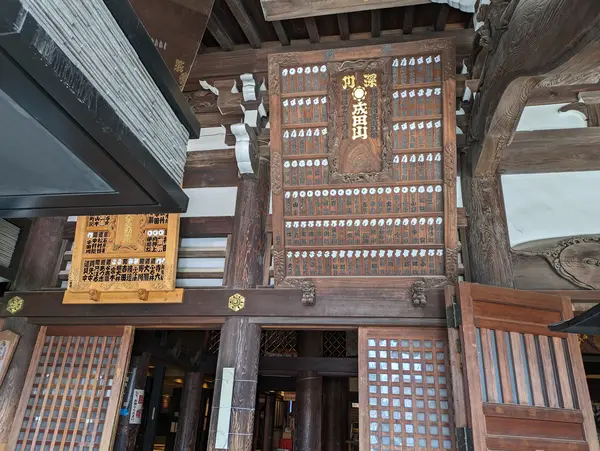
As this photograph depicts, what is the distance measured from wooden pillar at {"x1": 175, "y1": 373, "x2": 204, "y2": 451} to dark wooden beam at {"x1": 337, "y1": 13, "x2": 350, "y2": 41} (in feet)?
18.1

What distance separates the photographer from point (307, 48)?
4473mm

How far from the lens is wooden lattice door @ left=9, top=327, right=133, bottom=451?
3.93m

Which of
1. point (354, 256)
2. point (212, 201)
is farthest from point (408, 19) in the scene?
point (212, 201)

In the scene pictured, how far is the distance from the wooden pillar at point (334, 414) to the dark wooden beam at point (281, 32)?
4.98 m

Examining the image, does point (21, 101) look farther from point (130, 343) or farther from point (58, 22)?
point (130, 343)

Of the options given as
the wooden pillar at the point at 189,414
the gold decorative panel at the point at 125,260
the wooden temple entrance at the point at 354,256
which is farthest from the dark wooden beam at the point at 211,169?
the wooden pillar at the point at 189,414

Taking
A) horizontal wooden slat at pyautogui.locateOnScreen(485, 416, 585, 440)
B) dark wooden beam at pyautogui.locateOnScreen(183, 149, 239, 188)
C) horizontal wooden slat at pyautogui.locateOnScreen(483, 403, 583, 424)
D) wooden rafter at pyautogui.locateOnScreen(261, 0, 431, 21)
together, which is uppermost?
wooden rafter at pyautogui.locateOnScreen(261, 0, 431, 21)

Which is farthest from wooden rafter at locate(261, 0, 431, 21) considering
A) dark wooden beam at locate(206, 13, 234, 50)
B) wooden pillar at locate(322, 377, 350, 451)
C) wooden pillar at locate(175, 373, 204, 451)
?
wooden pillar at locate(175, 373, 204, 451)

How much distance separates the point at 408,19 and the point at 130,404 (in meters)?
4.96

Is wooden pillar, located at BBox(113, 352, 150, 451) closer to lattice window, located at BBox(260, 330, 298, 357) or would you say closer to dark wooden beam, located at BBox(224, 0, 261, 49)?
lattice window, located at BBox(260, 330, 298, 357)

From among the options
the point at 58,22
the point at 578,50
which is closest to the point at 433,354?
the point at 578,50

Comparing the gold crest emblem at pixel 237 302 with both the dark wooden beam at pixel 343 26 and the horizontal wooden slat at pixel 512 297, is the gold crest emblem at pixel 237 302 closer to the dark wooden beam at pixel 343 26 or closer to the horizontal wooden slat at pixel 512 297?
the horizontal wooden slat at pixel 512 297

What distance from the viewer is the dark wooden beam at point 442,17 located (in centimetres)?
398

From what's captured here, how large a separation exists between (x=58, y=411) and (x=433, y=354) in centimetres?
336
